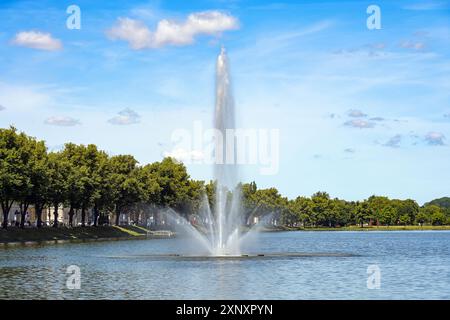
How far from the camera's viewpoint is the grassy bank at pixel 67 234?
121 m

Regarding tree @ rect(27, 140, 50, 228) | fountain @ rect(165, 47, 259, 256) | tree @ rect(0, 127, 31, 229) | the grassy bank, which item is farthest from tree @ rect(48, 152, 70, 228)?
fountain @ rect(165, 47, 259, 256)

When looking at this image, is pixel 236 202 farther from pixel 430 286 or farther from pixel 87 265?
pixel 430 286

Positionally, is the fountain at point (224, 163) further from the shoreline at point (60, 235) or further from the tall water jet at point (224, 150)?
the shoreline at point (60, 235)

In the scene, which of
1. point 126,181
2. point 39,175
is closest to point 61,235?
point 39,175

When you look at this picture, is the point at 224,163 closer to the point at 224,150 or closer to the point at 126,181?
the point at 224,150

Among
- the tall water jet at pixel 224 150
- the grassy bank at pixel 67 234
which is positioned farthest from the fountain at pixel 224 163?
the grassy bank at pixel 67 234

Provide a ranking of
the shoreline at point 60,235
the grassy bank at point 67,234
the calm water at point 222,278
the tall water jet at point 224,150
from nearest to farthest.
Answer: the calm water at point 222,278 < the tall water jet at point 224,150 < the shoreline at point 60,235 < the grassy bank at point 67,234

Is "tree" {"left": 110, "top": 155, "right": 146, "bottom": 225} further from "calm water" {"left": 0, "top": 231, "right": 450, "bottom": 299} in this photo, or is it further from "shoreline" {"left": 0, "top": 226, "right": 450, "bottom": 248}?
"calm water" {"left": 0, "top": 231, "right": 450, "bottom": 299}

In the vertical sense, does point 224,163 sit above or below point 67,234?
above

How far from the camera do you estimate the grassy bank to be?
395 feet

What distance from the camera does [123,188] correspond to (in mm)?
171375

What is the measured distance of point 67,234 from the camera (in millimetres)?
141750

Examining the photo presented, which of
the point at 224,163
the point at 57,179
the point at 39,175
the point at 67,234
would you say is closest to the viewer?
the point at 224,163
